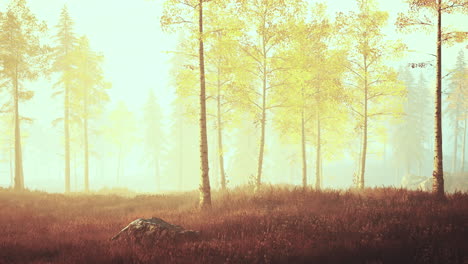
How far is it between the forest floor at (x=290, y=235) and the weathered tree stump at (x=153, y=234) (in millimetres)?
297

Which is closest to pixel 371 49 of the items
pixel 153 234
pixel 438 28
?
pixel 438 28

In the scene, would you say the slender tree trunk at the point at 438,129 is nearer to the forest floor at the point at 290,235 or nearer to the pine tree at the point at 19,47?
the forest floor at the point at 290,235

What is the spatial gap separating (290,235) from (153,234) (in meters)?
2.87

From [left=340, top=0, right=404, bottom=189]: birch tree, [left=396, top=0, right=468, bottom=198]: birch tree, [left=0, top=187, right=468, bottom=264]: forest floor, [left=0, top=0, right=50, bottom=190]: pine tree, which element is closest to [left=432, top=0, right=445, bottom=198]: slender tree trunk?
[left=396, top=0, right=468, bottom=198]: birch tree

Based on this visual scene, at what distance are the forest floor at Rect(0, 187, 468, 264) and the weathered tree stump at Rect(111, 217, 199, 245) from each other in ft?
0.97

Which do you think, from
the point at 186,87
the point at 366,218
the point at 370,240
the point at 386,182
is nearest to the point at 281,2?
the point at 186,87

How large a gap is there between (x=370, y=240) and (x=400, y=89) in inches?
505

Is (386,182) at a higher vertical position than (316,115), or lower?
lower

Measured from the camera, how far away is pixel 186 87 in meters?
15.0

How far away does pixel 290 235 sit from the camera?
18.9 feet

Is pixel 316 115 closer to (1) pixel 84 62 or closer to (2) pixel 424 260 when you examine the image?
(2) pixel 424 260

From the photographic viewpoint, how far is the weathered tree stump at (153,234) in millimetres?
5727

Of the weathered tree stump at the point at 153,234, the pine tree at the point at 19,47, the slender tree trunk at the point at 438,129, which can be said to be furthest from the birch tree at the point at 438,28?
the pine tree at the point at 19,47

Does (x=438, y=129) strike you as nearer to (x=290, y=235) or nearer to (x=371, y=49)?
(x=371, y=49)
